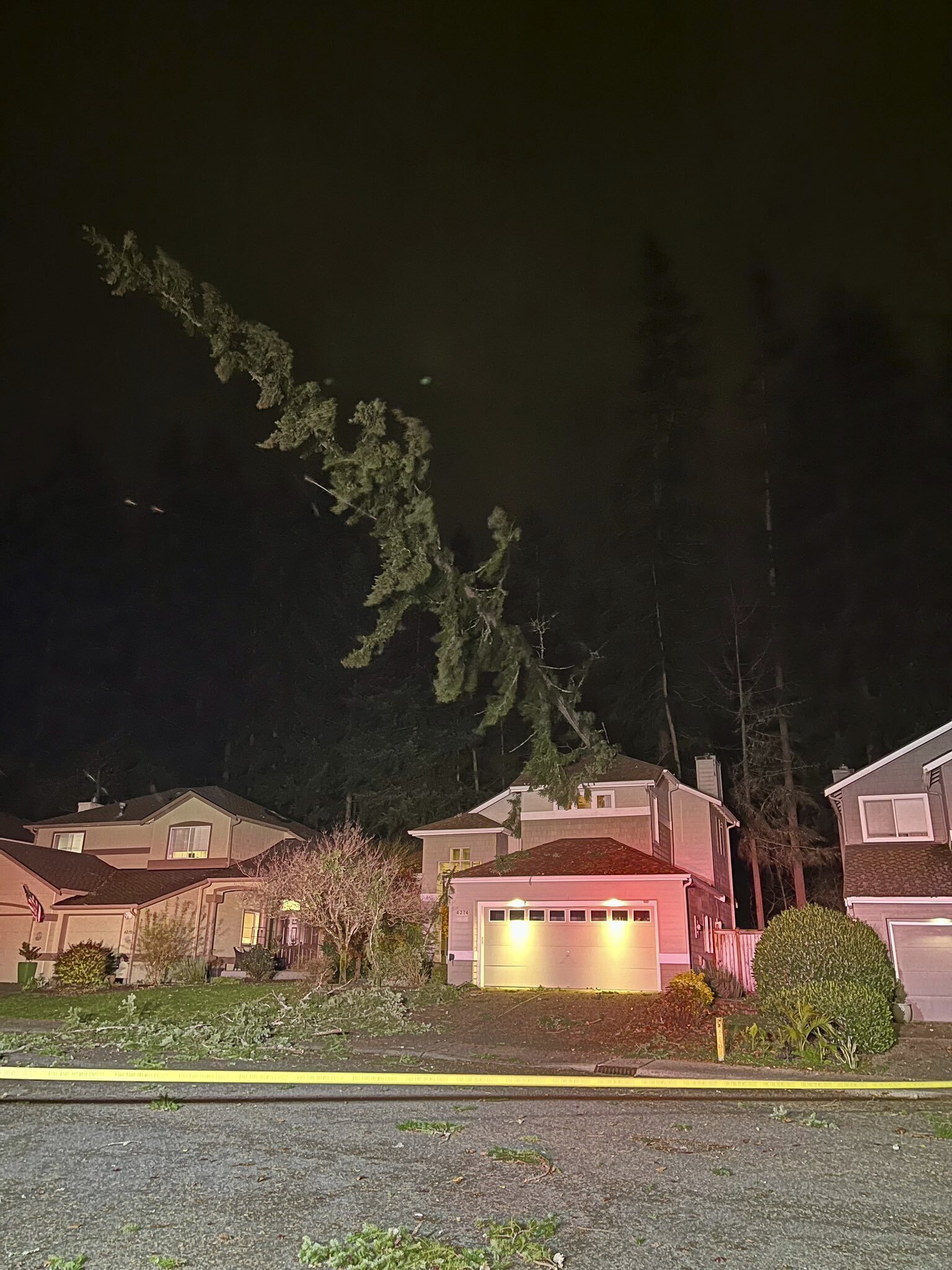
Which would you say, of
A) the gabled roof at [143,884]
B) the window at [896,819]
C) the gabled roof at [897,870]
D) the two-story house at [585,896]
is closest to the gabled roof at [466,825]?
the two-story house at [585,896]

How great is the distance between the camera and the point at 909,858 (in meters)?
21.2

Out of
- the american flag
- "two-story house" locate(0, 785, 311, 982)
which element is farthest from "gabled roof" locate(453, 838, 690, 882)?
the american flag

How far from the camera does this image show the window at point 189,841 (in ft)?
104

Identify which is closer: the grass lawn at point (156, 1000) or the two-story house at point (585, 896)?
the grass lawn at point (156, 1000)

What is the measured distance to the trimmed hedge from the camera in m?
12.7

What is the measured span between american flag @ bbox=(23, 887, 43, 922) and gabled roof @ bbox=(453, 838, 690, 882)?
14228mm

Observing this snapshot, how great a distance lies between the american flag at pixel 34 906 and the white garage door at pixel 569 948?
49.1 ft

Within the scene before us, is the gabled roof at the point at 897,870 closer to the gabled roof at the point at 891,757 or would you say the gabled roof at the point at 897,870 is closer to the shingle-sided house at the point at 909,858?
the shingle-sided house at the point at 909,858

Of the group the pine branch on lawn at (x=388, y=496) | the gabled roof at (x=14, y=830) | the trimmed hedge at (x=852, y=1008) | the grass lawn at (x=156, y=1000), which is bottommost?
the grass lawn at (x=156, y=1000)

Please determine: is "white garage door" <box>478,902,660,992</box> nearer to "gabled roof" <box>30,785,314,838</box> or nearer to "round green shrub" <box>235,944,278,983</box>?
"round green shrub" <box>235,944,278,983</box>

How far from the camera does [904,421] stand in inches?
1554

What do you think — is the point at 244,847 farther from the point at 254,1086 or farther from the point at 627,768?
the point at 254,1086

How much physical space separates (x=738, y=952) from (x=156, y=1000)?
49.3 feet

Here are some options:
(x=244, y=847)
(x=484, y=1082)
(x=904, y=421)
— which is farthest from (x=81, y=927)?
(x=904, y=421)
